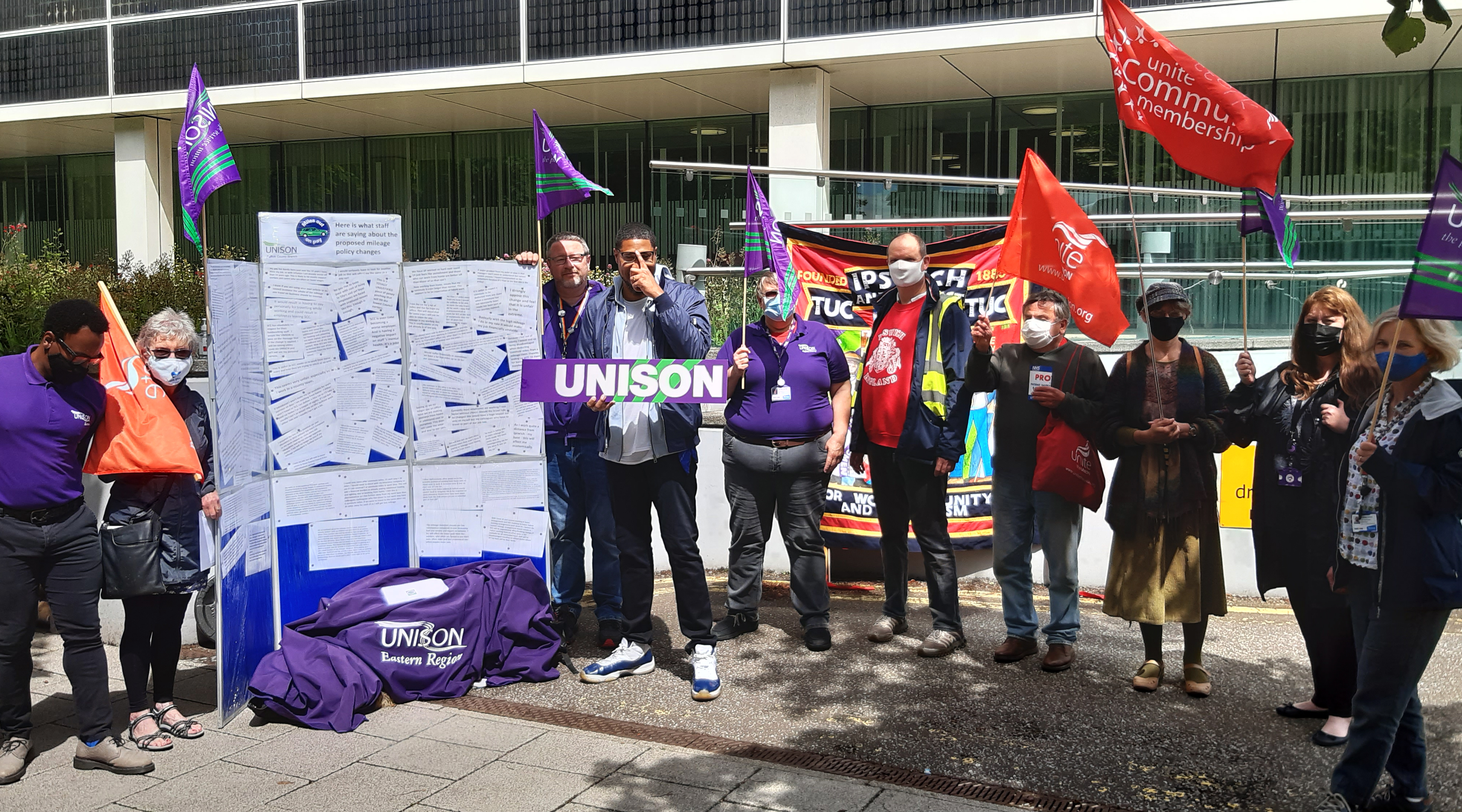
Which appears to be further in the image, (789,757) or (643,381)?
(643,381)

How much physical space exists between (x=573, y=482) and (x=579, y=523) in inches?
10.2

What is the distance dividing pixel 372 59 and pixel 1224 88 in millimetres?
12515

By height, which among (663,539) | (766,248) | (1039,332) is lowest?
(663,539)

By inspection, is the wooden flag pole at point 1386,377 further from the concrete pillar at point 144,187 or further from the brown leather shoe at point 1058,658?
the concrete pillar at point 144,187

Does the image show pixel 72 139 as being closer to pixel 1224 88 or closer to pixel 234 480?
pixel 234 480

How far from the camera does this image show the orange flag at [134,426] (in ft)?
16.3

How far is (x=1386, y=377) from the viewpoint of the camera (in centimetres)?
400

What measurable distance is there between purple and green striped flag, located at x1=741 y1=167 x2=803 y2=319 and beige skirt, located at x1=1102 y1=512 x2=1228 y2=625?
222 centimetres

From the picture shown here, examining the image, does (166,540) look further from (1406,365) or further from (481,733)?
(1406,365)

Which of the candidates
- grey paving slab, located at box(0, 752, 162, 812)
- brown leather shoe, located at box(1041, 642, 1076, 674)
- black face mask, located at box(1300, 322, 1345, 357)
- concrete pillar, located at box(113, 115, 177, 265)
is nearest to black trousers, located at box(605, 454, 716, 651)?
brown leather shoe, located at box(1041, 642, 1076, 674)

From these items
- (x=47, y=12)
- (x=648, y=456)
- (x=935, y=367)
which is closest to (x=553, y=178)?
(x=648, y=456)

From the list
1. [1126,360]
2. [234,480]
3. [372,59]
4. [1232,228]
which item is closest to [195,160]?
[234,480]

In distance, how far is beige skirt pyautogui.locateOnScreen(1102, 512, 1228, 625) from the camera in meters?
5.55

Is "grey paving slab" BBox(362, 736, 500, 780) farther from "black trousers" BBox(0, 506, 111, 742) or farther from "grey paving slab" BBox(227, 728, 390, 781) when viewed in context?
"black trousers" BBox(0, 506, 111, 742)
